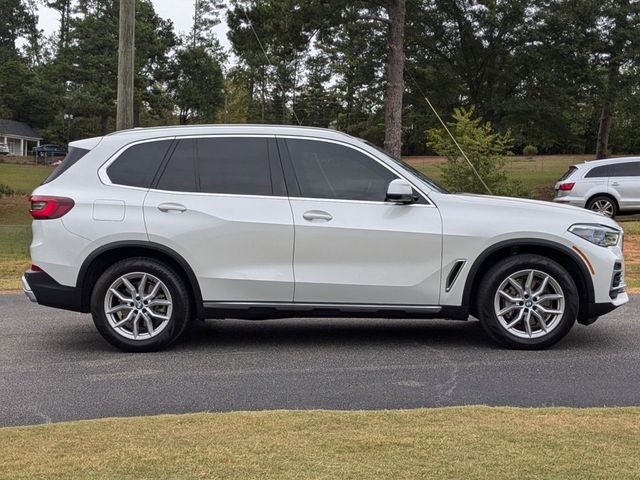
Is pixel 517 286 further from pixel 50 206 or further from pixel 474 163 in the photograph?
pixel 474 163

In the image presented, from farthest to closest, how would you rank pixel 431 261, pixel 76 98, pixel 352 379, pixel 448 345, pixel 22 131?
pixel 22 131
pixel 76 98
pixel 448 345
pixel 431 261
pixel 352 379

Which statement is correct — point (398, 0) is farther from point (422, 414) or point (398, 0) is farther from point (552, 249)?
point (422, 414)

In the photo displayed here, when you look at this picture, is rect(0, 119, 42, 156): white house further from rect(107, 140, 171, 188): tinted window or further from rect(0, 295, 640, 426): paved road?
rect(0, 295, 640, 426): paved road

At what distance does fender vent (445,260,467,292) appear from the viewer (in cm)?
599

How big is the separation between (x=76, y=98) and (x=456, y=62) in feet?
114

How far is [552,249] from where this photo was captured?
601 centimetres

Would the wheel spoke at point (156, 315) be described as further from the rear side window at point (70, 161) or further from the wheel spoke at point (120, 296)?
the rear side window at point (70, 161)

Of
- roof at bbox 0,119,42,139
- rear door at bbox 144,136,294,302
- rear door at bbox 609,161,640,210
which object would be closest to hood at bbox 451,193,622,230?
rear door at bbox 144,136,294,302

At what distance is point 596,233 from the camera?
19.8ft

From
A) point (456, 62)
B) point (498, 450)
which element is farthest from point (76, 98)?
point (498, 450)

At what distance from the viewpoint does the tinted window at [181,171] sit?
617 centimetres

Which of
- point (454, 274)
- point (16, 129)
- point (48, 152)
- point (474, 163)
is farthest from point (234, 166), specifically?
point (16, 129)

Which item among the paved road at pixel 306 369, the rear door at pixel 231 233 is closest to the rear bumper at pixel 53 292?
the paved road at pixel 306 369

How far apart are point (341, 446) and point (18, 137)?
77225 mm
